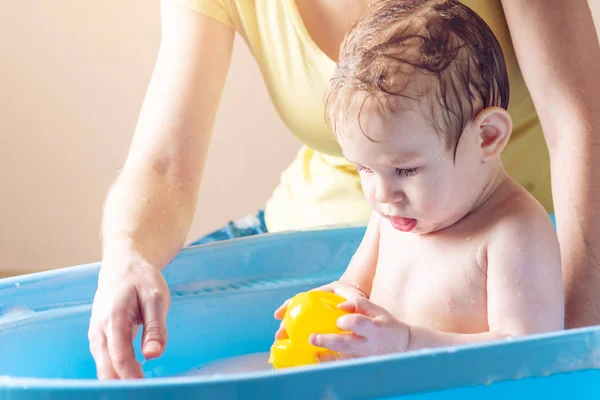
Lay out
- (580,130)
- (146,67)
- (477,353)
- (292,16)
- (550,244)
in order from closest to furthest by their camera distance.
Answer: (477,353)
(550,244)
(580,130)
(292,16)
(146,67)

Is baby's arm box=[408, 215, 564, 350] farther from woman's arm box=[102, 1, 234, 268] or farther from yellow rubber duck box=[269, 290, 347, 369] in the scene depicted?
woman's arm box=[102, 1, 234, 268]

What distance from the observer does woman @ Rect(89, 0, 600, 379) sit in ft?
2.81

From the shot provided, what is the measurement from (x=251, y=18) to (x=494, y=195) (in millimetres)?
486

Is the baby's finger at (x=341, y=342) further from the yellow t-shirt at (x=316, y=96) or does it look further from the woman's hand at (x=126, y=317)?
the yellow t-shirt at (x=316, y=96)

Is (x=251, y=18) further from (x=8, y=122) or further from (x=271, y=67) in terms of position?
(x=8, y=122)

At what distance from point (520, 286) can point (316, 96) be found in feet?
1.51

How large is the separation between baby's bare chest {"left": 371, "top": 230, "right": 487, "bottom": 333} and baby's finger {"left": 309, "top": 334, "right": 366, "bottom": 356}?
172 millimetres

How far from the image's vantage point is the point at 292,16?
3.81 ft

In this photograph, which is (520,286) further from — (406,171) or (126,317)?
(126,317)

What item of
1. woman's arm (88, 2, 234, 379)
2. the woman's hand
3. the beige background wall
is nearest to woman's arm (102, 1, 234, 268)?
woman's arm (88, 2, 234, 379)

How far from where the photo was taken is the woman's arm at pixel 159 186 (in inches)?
31.5

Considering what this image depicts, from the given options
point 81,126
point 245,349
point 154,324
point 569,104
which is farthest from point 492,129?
point 81,126

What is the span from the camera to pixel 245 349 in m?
1.14

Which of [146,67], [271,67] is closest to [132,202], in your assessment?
[271,67]
